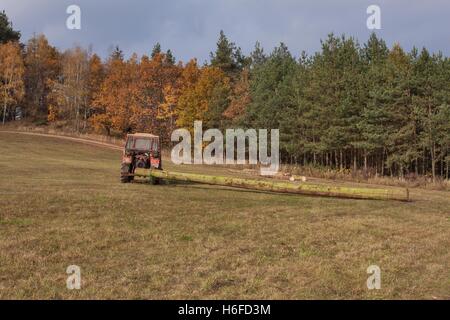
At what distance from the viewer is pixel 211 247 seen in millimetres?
8156

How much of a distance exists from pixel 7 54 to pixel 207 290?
252 ft

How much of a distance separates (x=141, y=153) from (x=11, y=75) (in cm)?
5968

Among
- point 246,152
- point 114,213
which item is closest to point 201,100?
point 246,152

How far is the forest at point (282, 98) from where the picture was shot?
38.8 metres

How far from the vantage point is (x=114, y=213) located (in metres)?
11.0

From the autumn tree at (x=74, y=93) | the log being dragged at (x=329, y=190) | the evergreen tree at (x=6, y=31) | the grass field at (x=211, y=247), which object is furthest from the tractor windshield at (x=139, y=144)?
the evergreen tree at (x=6, y=31)

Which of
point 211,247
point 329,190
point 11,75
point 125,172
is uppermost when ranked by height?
point 11,75

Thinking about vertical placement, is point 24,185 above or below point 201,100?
below

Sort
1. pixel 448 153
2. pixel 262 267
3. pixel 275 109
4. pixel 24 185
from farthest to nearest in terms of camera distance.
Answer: pixel 275 109
pixel 448 153
pixel 24 185
pixel 262 267

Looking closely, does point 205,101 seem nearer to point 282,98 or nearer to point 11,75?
point 282,98

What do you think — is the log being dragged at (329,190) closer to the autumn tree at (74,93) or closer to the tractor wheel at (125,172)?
the tractor wheel at (125,172)

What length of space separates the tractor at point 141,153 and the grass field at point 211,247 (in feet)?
16.0

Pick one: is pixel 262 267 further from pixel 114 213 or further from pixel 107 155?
pixel 107 155

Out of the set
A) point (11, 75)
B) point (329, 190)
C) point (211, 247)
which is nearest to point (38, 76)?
point (11, 75)
